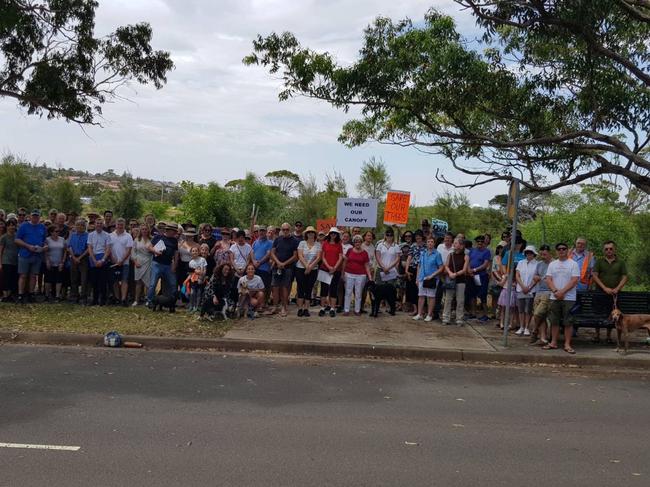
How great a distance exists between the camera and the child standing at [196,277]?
11148 mm

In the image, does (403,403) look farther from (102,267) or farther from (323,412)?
(102,267)

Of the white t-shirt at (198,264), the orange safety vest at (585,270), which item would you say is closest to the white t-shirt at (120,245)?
the white t-shirt at (198,264)

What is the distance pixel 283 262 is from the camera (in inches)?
466

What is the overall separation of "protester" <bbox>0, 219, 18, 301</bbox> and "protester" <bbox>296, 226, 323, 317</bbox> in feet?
18.6

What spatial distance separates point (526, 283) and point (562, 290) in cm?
91

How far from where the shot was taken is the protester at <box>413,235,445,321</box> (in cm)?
1158

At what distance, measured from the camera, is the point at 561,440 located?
5.77 m

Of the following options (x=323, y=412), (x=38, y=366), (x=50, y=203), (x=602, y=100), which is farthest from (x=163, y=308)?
(x=50, y=203)

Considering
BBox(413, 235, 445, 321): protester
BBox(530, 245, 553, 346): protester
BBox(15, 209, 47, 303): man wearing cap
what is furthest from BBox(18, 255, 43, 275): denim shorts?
BBox(530, 245, 553, 346): protester

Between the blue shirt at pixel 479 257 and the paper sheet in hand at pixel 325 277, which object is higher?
the blue shirt at pixel 479 257

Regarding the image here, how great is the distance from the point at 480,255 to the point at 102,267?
301 inches

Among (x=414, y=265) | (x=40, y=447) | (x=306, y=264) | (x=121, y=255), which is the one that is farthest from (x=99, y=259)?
(x=40, y=447)

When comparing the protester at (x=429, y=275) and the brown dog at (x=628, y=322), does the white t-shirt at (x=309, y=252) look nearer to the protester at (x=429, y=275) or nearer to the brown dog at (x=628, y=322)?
the protester at (x=429, y=275)

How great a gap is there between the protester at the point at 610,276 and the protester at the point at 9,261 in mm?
11053
